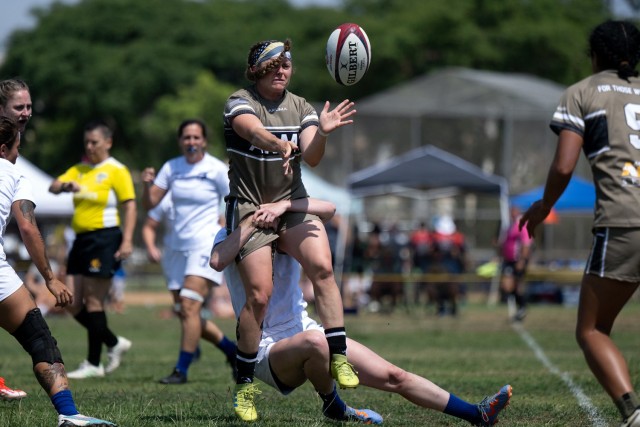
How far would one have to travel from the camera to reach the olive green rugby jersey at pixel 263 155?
21.6ft

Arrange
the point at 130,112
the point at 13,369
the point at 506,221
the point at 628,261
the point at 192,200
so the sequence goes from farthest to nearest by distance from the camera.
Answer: the point at 130,112
the point at 506,221
the point at 13,369
the point at 192,200
the point at 628,261

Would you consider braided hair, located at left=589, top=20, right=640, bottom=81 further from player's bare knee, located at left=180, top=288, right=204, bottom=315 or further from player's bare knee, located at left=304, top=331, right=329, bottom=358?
player's bare knee, located at left=180, top=288, right=204, bottom=315

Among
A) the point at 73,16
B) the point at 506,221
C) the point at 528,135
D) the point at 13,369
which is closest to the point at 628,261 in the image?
the point at 13,369

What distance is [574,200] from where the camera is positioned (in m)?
25.7

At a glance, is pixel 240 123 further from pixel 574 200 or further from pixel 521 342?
pixel 574 200

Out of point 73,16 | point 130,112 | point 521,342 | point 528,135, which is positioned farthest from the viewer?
point 73,16

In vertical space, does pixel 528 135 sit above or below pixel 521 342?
above

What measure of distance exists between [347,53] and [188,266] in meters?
3.84

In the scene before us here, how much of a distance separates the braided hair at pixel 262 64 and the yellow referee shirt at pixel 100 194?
12.8 feet

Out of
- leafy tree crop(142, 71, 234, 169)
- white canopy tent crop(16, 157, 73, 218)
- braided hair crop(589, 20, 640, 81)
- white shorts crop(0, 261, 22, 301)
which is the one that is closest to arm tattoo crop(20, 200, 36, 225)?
white shorts crop(0, 261, 22, 301)

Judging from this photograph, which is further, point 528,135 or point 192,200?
point 528,135

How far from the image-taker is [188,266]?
393 inches

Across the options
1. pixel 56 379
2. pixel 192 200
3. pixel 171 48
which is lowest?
pixel 56 379

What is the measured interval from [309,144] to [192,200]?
3.81 meters
